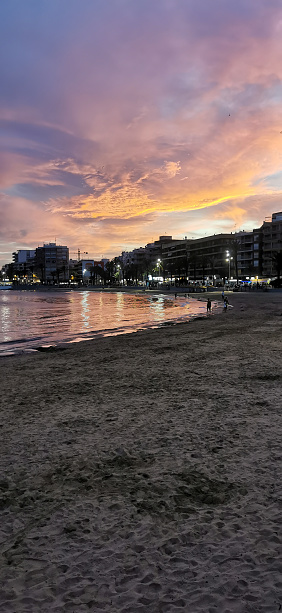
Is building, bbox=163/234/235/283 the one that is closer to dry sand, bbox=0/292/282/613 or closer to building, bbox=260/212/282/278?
building, bbox=260/212/282/278

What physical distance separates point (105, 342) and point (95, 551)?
1657 cm

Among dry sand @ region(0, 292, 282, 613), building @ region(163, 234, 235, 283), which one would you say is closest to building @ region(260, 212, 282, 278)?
building @ region(163, 234, 235, 283)

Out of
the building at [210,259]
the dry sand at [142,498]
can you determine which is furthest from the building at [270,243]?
the dry sand at [142,498]

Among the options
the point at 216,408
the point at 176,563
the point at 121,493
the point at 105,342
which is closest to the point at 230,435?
the point at 216,408

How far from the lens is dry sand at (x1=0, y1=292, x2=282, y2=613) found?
325cm

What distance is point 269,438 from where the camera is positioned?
6520 mm

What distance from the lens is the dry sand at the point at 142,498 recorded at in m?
3.25

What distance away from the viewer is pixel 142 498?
4.71m

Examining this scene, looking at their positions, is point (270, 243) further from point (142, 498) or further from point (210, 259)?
point (142, 498)

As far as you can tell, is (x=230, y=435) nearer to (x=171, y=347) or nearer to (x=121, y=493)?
(x=121, y=493)

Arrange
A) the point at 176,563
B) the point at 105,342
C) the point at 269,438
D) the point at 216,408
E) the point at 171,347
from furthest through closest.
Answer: the point at 105,342
the point at 171,347
the point at 216,408
the point at 269,438
the point at 176,563

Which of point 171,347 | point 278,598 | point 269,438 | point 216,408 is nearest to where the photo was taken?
point 278,598

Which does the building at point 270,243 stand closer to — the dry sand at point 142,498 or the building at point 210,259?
the building at point 210,259

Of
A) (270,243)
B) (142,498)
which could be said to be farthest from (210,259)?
(142,498)
